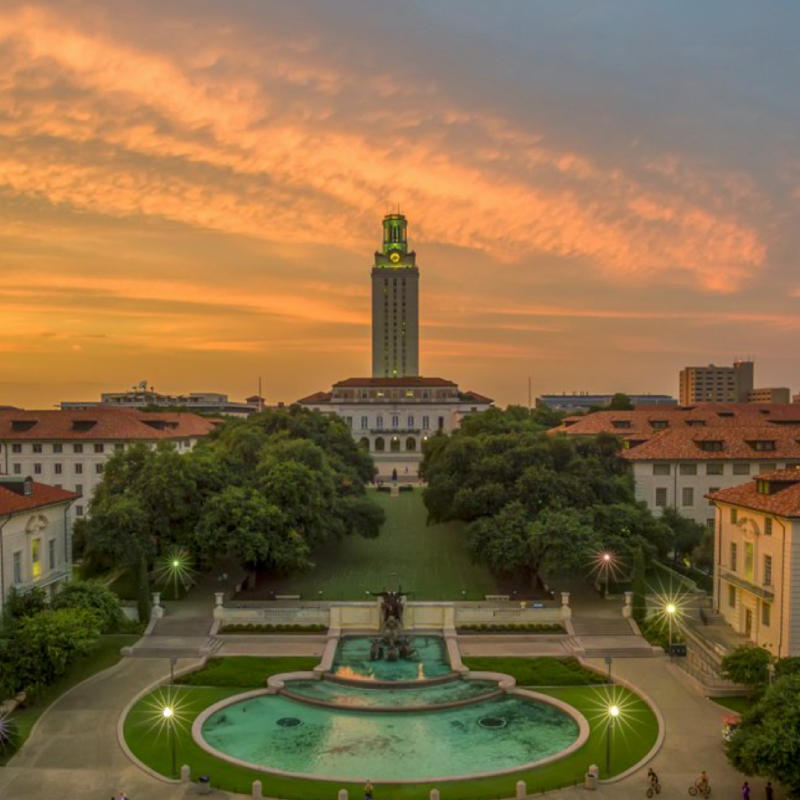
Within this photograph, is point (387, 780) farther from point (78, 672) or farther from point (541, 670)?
point (78, 672)

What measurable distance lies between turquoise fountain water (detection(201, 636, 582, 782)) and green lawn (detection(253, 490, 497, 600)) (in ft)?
41.8

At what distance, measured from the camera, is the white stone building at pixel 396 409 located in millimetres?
158500

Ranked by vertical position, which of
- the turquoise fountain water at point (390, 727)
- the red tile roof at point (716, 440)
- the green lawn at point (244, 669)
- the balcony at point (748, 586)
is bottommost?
the turquoise fountain water at point (390, 727)

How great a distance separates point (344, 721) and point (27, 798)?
11.1m

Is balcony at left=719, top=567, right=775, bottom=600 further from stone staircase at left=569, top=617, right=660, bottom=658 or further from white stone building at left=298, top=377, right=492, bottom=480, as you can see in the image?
white stone building at left=298, top=377, right=492, bottom=480

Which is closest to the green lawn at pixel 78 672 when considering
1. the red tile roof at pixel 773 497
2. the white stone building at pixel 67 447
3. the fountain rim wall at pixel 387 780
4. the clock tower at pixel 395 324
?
the fountain rim wall at pixel 387 780

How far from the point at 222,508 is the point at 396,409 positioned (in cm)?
11543

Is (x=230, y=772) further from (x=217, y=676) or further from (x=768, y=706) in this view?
(x=768, y=706)

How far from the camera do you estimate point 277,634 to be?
133 ft

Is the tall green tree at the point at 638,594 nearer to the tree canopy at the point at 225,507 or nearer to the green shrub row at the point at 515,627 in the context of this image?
the green shrub row at the point at 515,627

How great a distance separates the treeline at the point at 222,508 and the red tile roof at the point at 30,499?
400 cm

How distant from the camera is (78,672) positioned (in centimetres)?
3469

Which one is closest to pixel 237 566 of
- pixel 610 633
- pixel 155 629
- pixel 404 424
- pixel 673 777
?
pixel 155 629

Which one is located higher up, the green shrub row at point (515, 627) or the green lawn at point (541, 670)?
the green shrub row at point (515, 627)
